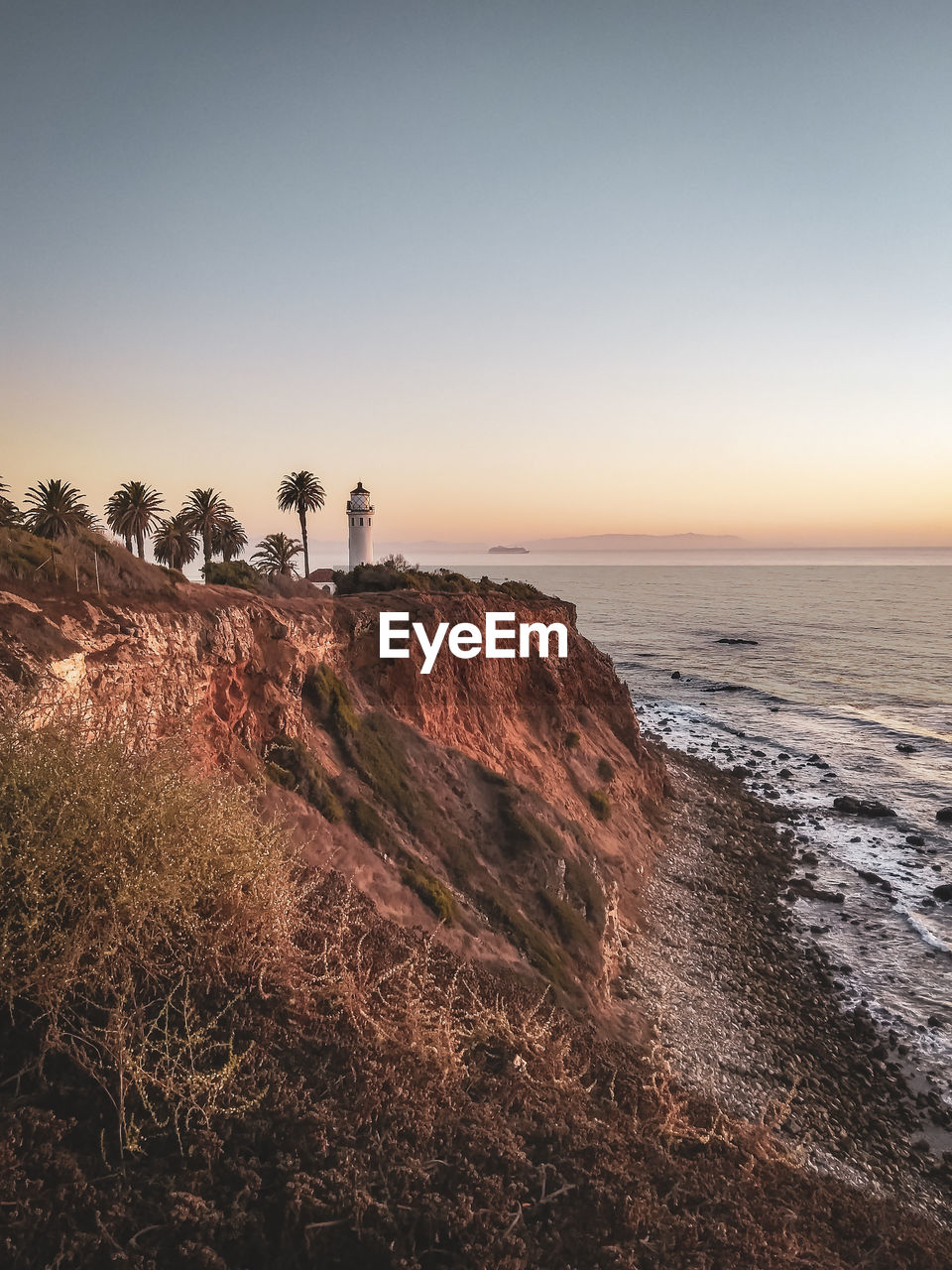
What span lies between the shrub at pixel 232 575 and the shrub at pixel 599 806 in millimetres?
18446

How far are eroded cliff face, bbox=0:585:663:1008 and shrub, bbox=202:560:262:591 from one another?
15.9ft

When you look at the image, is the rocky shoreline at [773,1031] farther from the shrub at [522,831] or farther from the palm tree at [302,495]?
the palm tree at [302,495]

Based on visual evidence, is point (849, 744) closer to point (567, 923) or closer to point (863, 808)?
point (863, 808)

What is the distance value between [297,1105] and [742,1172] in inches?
273

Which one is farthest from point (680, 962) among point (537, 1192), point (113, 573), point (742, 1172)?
point (113, 573)

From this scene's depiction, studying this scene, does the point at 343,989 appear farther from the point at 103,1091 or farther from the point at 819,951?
the point at 819,951

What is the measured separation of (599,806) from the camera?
29.7m

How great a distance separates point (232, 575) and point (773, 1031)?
2691cm

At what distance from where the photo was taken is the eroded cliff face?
1496 cm

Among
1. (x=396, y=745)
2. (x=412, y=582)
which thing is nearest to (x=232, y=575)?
(x=412, y=582)

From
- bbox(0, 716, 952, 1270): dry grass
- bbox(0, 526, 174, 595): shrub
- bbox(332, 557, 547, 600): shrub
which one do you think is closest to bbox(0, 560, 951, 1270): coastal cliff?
bbox(0, 716, 952, 1270): dry grass

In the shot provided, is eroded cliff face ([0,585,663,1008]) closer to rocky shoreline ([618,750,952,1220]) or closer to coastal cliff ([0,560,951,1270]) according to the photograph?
coastal cliff ([0,560,951,1270])

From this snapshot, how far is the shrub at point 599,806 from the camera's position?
2947cm

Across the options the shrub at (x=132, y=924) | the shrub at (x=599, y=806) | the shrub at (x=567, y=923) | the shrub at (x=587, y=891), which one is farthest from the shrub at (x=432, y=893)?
the shrub at (x=599, y=806)
